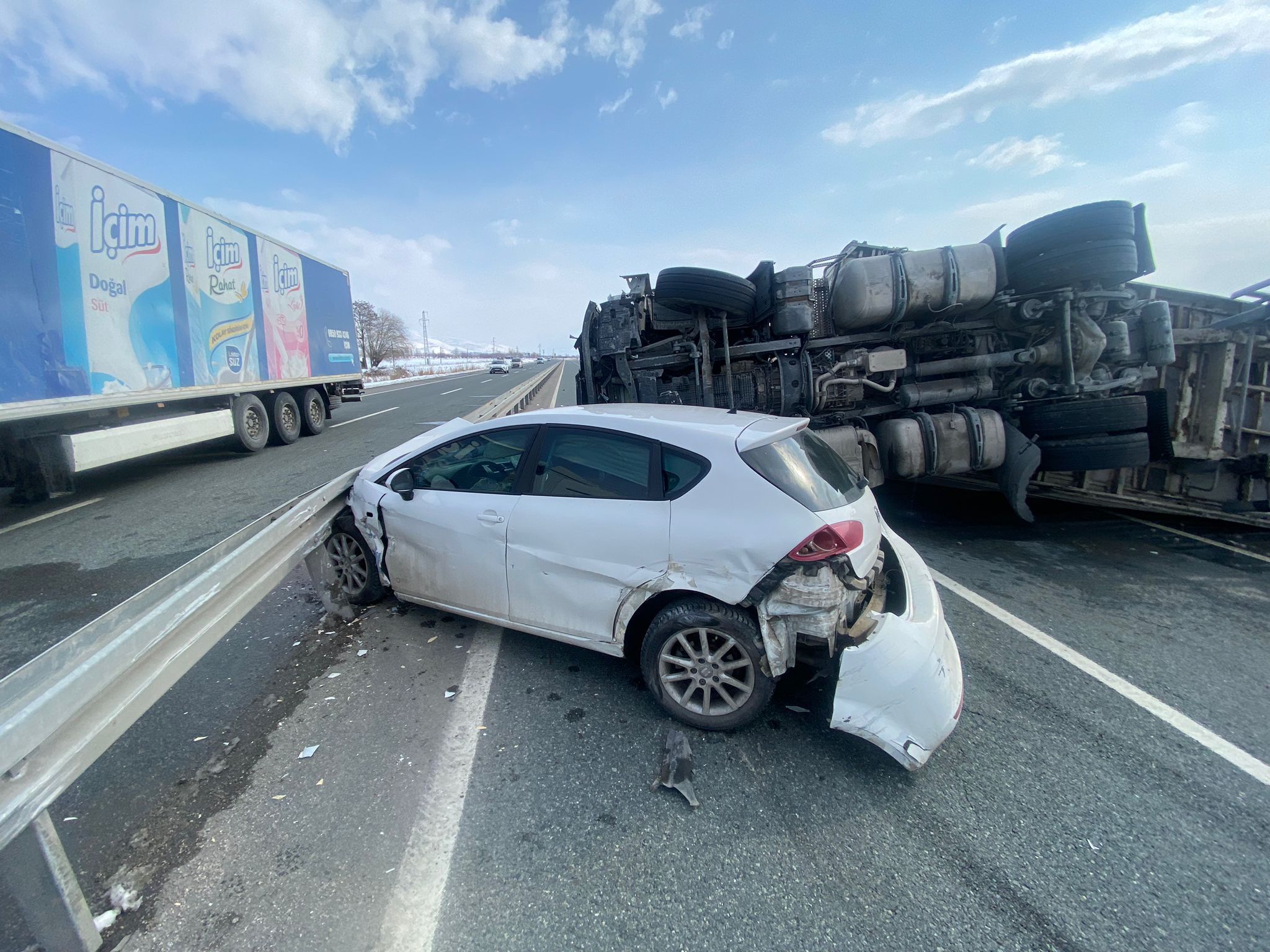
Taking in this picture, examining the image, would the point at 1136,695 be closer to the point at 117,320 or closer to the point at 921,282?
the point at 921,282

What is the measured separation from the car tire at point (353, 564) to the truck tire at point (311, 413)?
9.18 m

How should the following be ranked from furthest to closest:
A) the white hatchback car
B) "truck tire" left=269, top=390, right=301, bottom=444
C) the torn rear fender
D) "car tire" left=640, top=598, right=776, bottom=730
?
"truck tire" left=269, top=390, right=301, bottom=444, "car tire" left=640, top=598, right=776, bottom=730, the white hatchback car, the torn rear fender

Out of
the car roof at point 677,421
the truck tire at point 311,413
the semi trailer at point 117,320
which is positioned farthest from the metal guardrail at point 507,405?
the semi trailer at point 117,320

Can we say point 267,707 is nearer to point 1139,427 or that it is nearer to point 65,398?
point 65,398

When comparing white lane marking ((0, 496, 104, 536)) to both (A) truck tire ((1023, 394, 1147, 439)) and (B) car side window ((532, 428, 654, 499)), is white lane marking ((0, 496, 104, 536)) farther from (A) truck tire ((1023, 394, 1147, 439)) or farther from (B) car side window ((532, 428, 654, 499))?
(A) truck tire ((1023, 394, 1147, 439))

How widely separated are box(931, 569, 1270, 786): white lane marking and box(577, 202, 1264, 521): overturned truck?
2219 mm

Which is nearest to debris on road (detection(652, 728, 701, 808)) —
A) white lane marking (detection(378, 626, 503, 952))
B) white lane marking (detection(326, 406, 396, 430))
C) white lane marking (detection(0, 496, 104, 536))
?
white lane marking (detection(378, 626, 503, 952))

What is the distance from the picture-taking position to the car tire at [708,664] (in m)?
2.51

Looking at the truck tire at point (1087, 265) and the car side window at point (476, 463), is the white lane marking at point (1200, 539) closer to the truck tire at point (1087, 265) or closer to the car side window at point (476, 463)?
the truck tire at point (1087, 265)

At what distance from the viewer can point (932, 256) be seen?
561 centimetres

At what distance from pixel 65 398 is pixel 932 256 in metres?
9.45

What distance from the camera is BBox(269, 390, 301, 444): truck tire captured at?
1036cm

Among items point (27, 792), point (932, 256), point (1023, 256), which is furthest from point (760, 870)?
point (1023, 256)

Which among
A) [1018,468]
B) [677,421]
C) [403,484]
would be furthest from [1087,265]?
[403,484]
